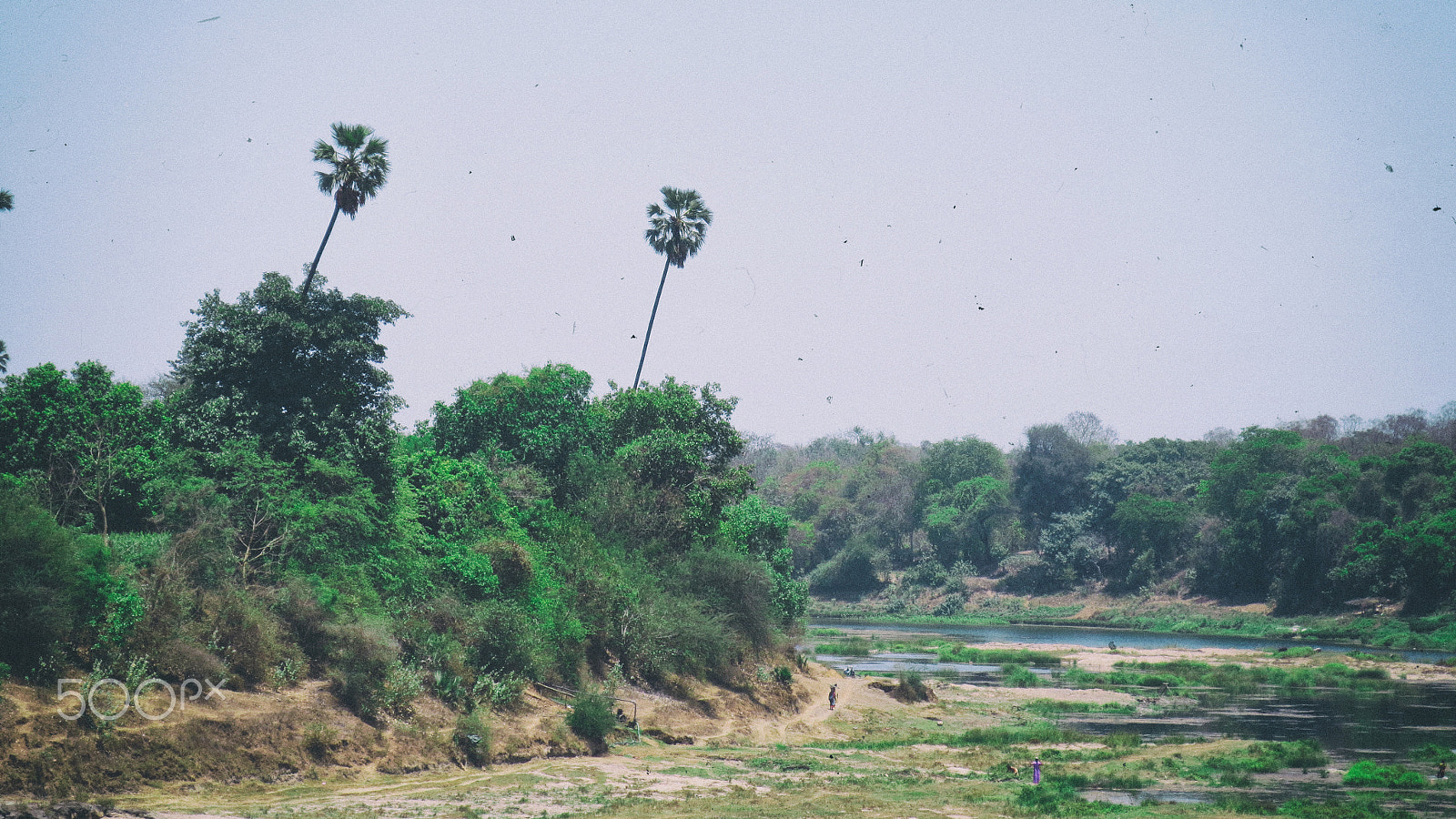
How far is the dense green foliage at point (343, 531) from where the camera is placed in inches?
1006

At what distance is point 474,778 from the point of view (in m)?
27.2

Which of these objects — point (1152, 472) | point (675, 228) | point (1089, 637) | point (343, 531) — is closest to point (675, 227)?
point (675, 228)

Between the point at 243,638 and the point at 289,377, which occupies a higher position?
the point at 289,377

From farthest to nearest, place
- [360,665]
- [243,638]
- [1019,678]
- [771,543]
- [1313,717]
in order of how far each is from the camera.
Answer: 1. [1019,678]
2. [771,543]
3. [1313,717]
4. [360,665]
5. [243,638]

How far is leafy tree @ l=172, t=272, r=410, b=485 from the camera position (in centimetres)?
3262

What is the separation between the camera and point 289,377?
110 feet

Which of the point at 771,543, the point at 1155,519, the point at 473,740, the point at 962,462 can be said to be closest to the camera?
the point at 473,740

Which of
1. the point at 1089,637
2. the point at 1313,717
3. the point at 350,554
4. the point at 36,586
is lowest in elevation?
the point at 1313,717

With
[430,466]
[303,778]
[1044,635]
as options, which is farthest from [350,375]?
[1044,635]

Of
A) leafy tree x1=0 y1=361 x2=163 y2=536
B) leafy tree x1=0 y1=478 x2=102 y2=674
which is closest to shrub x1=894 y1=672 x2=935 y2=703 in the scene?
leafy tree x1=0 y1=361 x2=163 y2=536

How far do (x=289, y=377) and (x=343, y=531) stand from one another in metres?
5.66

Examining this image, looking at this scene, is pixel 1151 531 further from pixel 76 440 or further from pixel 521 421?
pixel 76 440

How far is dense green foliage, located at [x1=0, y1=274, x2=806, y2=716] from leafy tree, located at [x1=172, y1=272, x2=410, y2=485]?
68 millimetres

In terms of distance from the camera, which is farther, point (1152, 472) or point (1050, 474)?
point (1050, 474)
